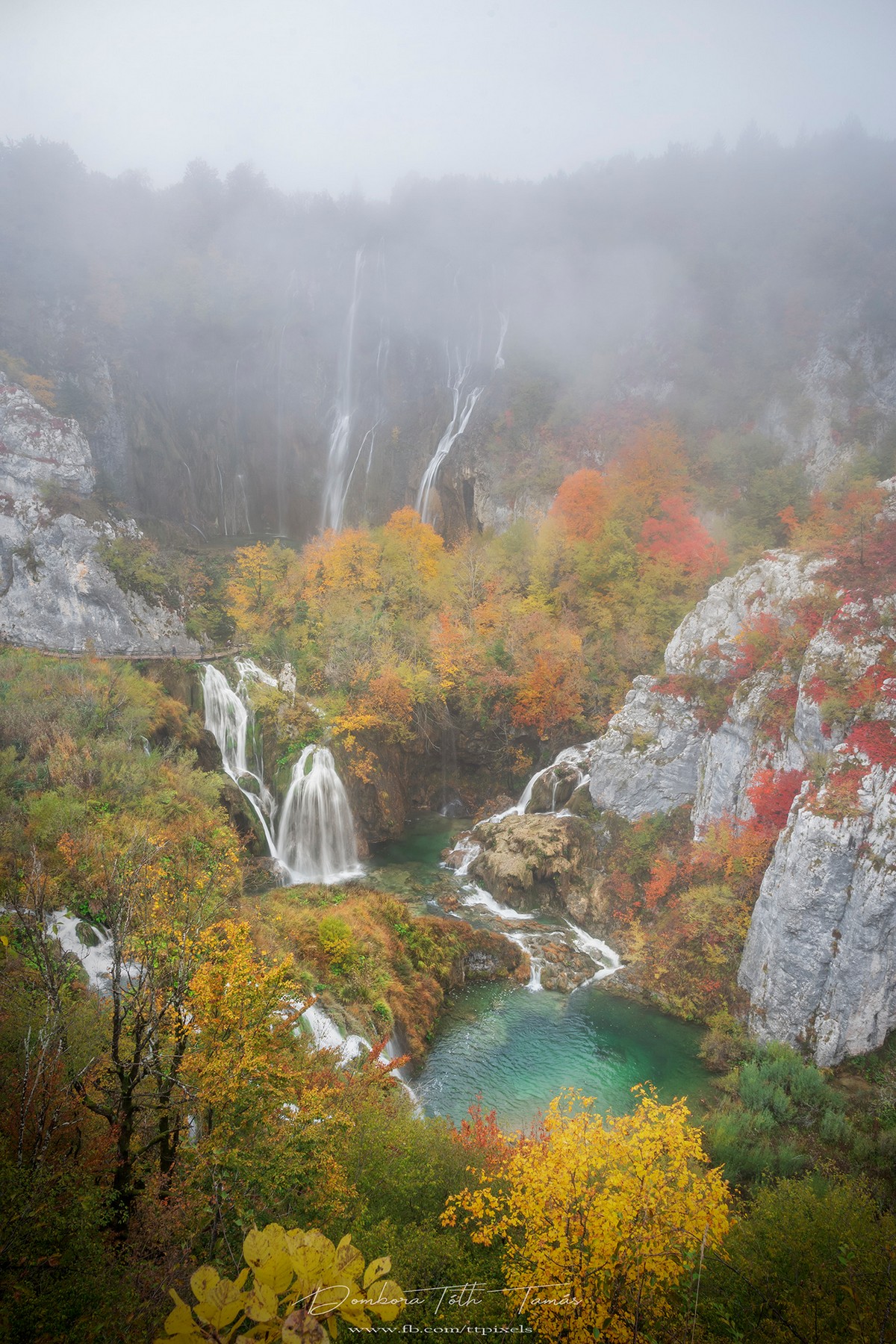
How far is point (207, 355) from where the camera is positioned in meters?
45.5

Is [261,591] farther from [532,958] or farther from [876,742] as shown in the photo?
[876,742]

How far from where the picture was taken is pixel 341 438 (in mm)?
46344

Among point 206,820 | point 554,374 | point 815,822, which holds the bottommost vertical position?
point 206,820

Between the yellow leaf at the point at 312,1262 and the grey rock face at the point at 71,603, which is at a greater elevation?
the yellow leaf at the point at 312,1262

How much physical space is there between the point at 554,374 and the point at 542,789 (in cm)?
3465

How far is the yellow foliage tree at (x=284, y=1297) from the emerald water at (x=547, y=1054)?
13.6m

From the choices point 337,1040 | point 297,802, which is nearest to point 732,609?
point 297,802

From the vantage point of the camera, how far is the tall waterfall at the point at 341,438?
148ft

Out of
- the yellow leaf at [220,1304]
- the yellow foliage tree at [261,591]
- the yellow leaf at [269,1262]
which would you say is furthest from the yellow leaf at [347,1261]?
the yellow foliage tree at [261,591]

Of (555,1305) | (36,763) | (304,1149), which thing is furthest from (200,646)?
(555,1305)

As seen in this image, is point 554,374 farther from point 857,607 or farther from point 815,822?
point 815,822

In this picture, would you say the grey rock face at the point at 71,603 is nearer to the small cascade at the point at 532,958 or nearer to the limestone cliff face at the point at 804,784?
the small cascade at the point at 532,958

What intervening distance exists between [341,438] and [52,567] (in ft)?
78.7

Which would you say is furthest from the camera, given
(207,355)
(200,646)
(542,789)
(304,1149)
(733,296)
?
(207,355)
